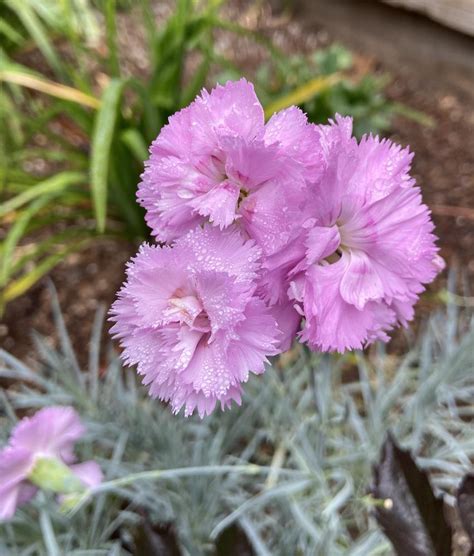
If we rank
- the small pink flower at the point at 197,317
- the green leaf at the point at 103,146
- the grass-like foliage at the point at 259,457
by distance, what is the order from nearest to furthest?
the small pink flower at the point at 197,317 < the grass-like foliage at the point at 259,457 < the green leaf at the point at 103,146

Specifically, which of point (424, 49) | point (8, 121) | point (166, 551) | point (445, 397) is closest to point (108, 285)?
point (8, 121)

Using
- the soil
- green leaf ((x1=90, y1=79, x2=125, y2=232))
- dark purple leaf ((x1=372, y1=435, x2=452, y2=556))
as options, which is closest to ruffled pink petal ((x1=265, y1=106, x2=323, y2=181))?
dark purple leaf ((x1=372, y1=435, x2=452, y2=556))

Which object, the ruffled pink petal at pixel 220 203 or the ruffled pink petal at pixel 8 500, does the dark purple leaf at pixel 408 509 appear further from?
the ruffled pink petal at pixel 8 500

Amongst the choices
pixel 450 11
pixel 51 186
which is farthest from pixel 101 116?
pixel 450 11

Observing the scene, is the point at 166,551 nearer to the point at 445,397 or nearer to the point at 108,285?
the point at 445,397

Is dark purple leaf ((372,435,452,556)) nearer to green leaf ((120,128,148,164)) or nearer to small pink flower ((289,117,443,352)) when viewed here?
small pink flower ((289,117,443,352))

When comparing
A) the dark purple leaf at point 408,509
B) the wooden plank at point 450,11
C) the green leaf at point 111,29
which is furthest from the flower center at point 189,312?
the wooden plank at point 450,11
